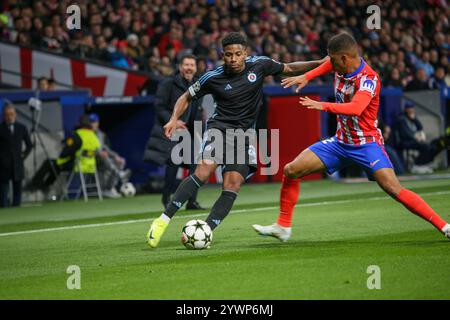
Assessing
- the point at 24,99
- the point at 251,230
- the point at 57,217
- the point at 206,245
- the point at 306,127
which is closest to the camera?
the point at 206,245

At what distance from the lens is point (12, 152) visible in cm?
1959

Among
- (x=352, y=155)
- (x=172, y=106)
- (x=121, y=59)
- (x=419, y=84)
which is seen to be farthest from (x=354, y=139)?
(x=419, y=84)

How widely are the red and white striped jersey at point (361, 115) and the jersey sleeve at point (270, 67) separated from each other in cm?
104

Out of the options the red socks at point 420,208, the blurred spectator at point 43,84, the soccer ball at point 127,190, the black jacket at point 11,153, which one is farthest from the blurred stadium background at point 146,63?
the red socks at point 420,208

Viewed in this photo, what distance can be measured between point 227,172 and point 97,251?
1.75 metres

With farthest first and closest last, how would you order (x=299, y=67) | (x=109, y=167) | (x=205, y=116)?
(x=109, y=167), (x=205, y=116), (x=299, y=67)

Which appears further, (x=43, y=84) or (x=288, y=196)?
(x=43, y=84)

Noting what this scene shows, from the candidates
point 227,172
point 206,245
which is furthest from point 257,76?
point 206,245

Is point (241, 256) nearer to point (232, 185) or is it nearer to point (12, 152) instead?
point (232, 185)

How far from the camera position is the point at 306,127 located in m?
23.5

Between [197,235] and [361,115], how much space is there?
219 centimetres

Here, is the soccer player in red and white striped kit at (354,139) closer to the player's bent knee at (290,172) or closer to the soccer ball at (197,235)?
the player's bent knee at (290,172)

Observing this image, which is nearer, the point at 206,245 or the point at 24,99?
the point at 206,245
